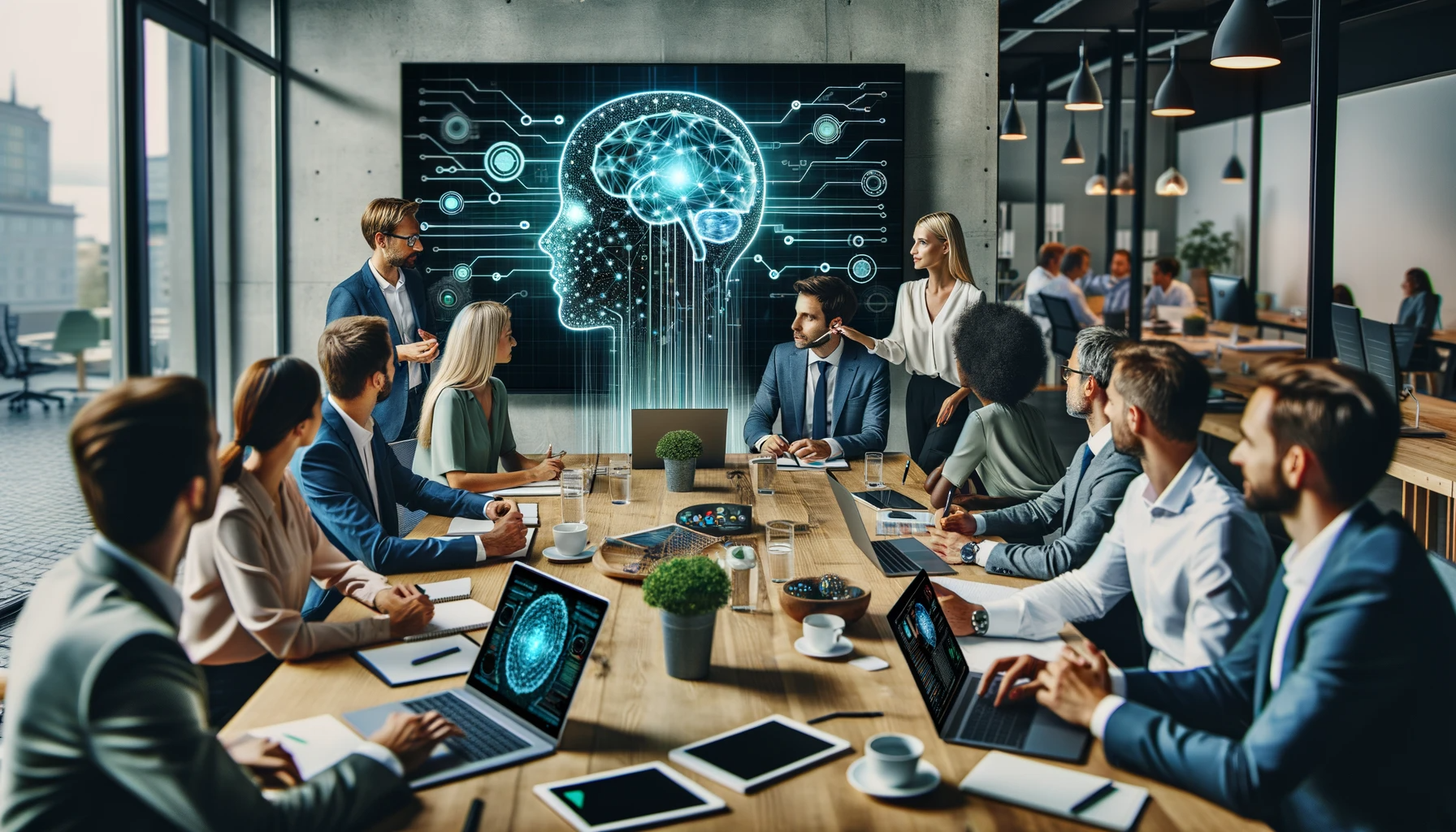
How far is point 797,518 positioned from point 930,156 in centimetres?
288

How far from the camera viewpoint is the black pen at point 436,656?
2014 mm

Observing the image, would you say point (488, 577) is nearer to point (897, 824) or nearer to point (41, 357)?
point (897, 824)

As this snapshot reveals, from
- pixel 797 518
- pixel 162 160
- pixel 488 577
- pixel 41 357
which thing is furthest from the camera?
pixel 162 160

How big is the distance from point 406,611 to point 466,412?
1.59 m

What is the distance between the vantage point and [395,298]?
15.5 ft

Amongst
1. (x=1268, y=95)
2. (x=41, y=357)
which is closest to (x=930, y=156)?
(x=41, y=357)

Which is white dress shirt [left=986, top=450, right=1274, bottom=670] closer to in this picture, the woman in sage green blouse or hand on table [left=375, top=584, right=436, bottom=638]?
hand on table [left=375, top=584, right=436, bottom=638]

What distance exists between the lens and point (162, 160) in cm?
469

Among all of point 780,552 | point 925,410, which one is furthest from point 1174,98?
point 780,552

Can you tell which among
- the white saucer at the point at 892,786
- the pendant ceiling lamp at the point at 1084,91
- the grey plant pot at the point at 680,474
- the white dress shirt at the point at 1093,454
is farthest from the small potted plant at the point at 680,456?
the pendant ceiling lamp at the point at 1084,91

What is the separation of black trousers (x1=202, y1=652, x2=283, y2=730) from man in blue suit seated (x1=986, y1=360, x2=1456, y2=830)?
1.69 m

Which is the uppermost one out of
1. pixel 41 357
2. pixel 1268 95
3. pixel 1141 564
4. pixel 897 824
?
pixel 1268 95

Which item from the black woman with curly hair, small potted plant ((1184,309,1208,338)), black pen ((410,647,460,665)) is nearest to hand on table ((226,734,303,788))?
black pen ((410,647,460,665))

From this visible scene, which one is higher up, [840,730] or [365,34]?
[365,34]
